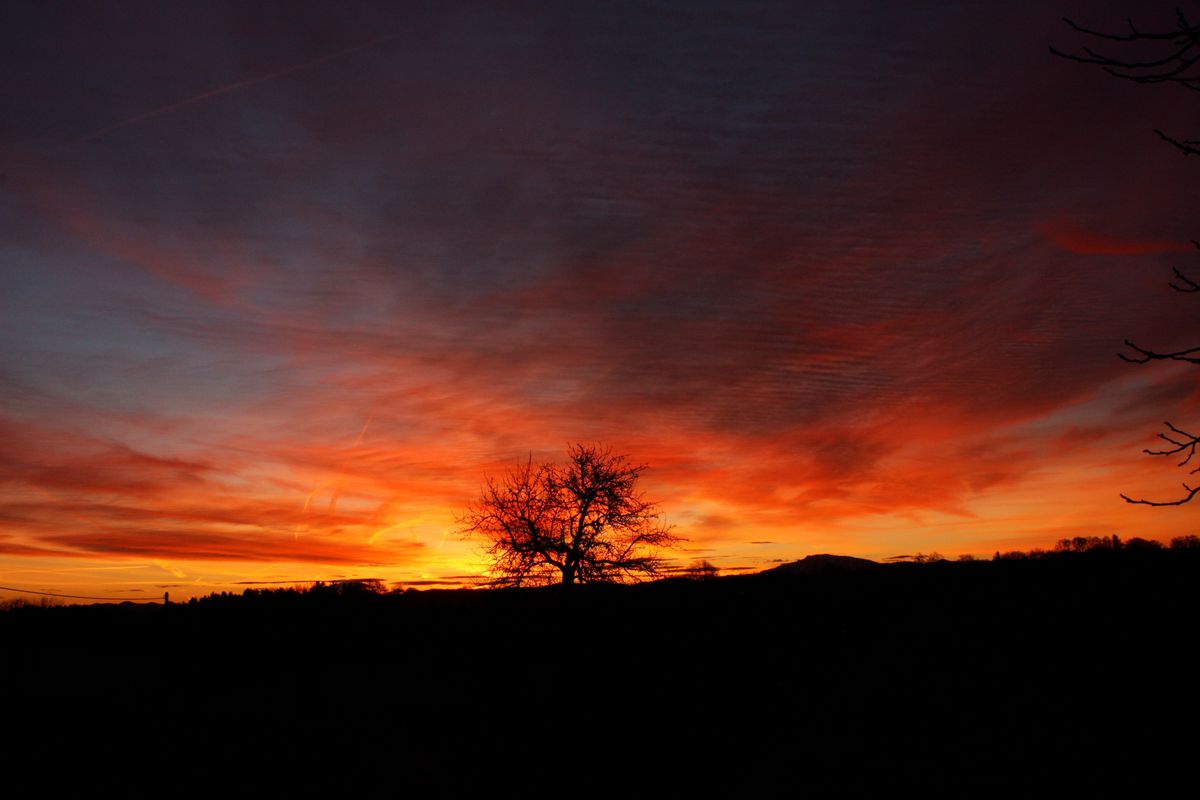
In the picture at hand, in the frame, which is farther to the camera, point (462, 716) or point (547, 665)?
point (547, 665)

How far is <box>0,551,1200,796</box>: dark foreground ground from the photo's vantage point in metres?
9.84

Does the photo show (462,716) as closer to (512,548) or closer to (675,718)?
(675,718)

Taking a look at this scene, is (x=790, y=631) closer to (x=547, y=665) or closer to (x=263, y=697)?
(x=547, y=665)

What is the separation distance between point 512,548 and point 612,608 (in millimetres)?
15620

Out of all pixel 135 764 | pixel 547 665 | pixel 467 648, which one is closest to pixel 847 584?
pixel 547 665

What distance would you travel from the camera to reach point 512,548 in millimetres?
34969

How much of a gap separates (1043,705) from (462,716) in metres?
9.47

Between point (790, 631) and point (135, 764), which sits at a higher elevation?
point (790, 631)

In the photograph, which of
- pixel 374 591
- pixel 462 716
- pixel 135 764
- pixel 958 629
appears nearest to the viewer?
pixel 135 764

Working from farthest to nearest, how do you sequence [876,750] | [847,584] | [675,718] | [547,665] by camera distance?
[847,584], [547,665], [675,718], [876,750]

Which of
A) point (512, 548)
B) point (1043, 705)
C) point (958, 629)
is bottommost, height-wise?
point (1043, 705)

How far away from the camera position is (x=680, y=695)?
13.2 m

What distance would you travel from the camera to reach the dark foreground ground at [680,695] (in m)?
9.84

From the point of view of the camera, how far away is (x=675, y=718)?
1219 cm
